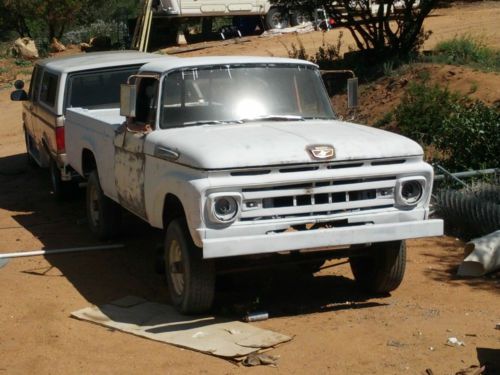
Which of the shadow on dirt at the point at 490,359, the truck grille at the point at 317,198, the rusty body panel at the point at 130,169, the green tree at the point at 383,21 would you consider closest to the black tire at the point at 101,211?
the rusty body panel at the point at 130,169

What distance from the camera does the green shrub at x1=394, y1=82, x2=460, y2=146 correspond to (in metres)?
12.0

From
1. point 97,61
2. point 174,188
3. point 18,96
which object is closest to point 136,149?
point 174,188

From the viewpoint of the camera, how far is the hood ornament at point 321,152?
6.64m

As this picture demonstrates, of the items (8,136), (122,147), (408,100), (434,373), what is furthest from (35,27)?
(434,373)

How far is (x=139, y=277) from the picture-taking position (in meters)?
8.43

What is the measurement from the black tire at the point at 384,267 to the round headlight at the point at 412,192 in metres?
0.40

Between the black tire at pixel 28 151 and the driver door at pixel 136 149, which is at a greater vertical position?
the driver door at pixel 136 149

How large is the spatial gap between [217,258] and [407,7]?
9.92 m

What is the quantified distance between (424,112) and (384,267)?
17.6ft

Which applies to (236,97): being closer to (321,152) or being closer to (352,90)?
(352,90)

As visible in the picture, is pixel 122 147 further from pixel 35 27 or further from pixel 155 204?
pixel 35 27

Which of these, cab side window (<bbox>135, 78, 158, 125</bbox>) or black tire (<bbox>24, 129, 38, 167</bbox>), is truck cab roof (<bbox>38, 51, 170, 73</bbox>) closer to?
black tire (<bbox>24, 129, 38, 167</bbox>)

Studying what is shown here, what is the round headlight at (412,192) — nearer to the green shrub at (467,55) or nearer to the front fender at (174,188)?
the front fender at (174,188)

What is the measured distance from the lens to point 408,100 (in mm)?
12852
